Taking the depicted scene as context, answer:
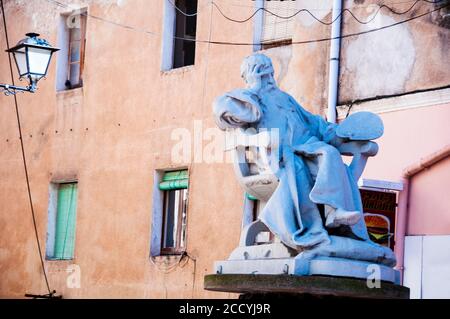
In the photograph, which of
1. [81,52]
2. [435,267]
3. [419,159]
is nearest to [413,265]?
[435,267]

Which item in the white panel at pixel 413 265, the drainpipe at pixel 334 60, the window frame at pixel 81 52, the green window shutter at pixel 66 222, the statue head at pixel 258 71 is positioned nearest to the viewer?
the statue head at pixel 258 71

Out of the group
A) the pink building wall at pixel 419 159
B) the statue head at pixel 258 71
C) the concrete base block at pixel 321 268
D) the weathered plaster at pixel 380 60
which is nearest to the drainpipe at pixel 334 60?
the weathered plaster at pixel 380 60

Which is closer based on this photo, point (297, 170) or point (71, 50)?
point (297, 170)

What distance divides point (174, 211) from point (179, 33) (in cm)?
263

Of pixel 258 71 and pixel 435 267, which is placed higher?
pixel 258 71

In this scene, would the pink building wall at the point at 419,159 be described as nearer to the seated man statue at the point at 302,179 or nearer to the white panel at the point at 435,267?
the white panel at the point at 435,267

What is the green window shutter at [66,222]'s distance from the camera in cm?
2195

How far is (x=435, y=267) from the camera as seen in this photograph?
53.6 feet

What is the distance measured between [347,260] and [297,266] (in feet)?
1.42

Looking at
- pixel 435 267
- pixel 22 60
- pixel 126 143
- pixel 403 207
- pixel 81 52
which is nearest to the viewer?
pixel 22 60

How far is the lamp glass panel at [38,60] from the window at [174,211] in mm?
5291

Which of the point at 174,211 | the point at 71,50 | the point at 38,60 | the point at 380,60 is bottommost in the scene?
the point at 174,211

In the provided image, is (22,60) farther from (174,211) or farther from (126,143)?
(126,143)

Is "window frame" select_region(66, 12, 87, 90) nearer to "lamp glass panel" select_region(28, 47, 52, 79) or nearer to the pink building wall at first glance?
the pink building wall
